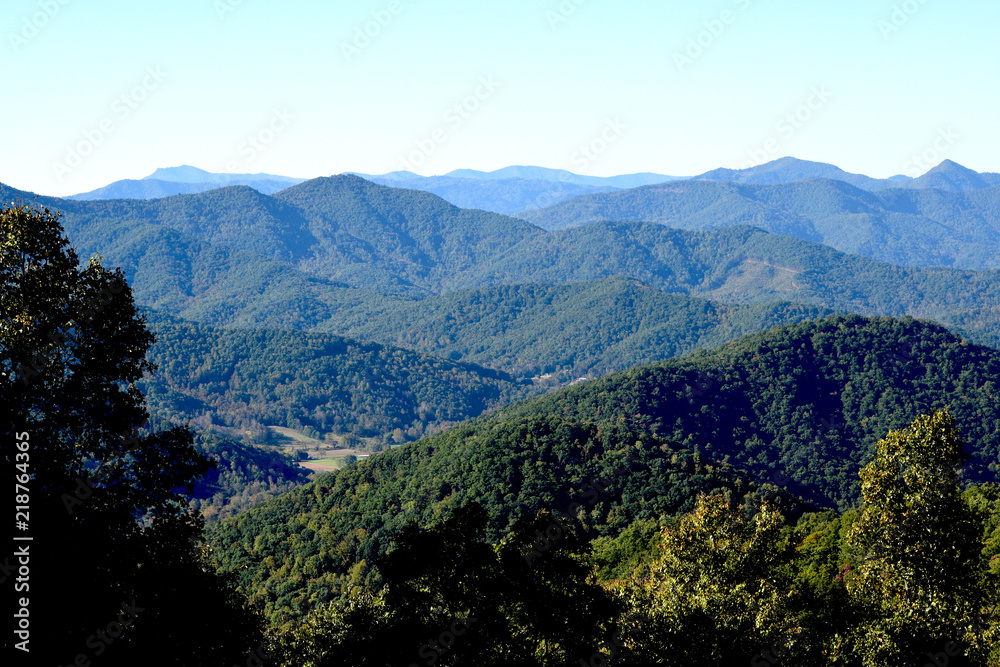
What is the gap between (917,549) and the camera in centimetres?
2417

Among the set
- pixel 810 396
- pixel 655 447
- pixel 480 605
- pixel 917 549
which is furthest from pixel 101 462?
pixel 810 396

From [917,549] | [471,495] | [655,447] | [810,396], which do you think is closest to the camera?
[917,549]

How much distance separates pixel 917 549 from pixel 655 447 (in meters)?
74.9

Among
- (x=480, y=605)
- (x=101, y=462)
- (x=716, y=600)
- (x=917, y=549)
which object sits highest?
(x=101, y=462)

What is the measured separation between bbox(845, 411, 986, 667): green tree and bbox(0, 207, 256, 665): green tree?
20.2m

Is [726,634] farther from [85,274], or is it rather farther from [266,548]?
[266,548]

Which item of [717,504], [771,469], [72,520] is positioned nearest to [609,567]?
[717,504]

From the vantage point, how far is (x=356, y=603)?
24375 millimetres

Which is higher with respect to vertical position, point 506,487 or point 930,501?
point 930,501

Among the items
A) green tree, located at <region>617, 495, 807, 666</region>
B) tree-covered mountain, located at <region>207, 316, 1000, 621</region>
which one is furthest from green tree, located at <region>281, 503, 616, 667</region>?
tree-covered mountain, located at <region>207, 316, 1000, 621</region>

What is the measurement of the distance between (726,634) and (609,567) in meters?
40.8

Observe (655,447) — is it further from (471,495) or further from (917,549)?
(917,549)

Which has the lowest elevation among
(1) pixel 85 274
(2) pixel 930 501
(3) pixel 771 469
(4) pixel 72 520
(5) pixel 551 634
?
(3) pixel 771 469

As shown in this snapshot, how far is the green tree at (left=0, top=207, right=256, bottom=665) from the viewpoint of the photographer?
16734 mm
